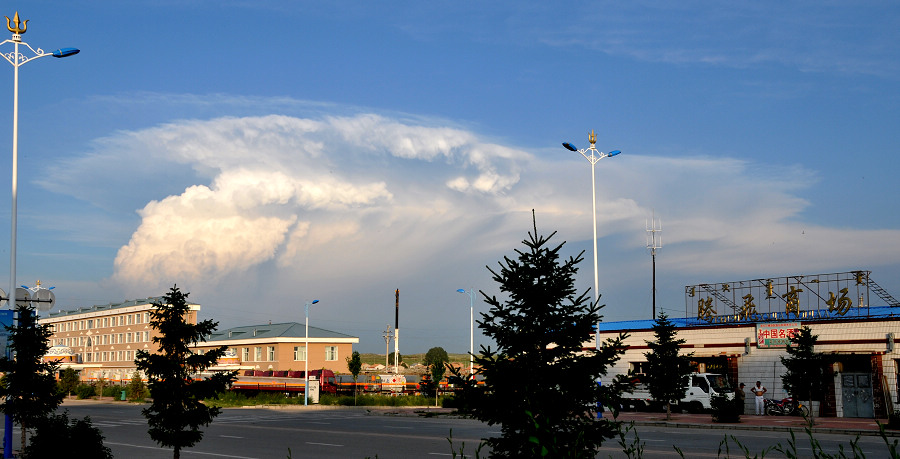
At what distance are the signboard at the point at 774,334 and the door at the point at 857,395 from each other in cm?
342

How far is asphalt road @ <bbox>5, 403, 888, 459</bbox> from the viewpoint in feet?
71.1

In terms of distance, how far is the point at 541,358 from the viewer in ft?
30.0

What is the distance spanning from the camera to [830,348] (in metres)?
39.9

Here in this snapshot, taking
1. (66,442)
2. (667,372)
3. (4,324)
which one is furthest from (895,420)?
(4,324)

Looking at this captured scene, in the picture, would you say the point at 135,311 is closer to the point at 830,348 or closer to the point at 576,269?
the point at 830,348

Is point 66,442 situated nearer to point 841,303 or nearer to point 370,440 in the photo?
point 370,440

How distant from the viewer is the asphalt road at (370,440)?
71.1ft

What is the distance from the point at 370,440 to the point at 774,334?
24752mm

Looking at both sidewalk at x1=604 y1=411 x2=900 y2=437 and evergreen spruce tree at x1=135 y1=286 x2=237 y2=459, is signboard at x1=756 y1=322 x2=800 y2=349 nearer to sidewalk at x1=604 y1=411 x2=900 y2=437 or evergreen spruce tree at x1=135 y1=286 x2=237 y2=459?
sidewalk at x1=604 y1=411 x2=900 y2=437

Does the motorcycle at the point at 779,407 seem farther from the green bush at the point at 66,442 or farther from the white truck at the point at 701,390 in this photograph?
the green bush at the point at 66,442

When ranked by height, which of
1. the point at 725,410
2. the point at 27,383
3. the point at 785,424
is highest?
the point at 27,383

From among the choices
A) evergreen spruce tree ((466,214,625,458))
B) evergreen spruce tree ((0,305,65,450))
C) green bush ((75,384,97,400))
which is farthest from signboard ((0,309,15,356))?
green bush ((75,384,97,400))

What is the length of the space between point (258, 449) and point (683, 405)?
26.8 metres

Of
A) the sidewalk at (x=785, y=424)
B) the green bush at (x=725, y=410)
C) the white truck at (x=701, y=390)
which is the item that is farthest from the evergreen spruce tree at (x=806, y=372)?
the white truck at (x=701, y=390)
